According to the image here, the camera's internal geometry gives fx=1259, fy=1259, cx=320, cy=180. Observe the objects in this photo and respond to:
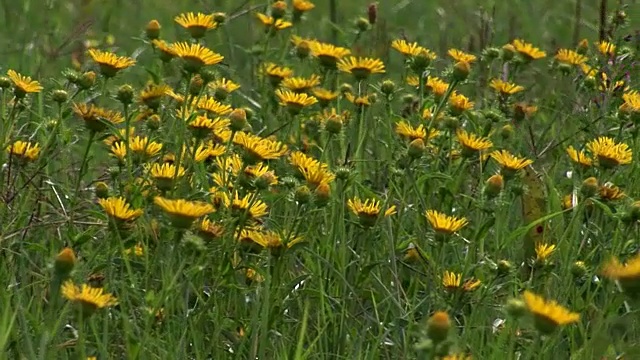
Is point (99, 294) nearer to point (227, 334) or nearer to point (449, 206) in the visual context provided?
point (227, 334)

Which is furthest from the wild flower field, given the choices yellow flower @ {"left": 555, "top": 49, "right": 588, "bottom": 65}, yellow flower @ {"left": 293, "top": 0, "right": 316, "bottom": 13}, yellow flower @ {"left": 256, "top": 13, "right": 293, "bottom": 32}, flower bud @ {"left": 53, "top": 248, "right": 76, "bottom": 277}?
yellow flower @ {"left": 293, "top": 0, "right": 316, "bottom": 13}

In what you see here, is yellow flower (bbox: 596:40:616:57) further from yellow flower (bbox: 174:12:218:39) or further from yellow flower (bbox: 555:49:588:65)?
yellow flower (bbox: 174:12:218:39)

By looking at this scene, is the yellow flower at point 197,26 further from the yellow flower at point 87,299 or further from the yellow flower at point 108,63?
the yellow flower at point 87,299

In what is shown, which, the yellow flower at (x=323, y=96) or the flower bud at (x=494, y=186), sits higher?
the yellow flower at (x=323, y=96)

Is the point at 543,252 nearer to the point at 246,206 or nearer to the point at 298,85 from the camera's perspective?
the point at 246,206

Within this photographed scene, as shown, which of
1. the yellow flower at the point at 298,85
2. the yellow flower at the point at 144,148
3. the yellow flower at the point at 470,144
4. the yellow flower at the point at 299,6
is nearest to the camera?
the yellow flower at the point at 144,148

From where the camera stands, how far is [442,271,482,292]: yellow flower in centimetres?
221

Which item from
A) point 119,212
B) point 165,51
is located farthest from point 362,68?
point 119,212

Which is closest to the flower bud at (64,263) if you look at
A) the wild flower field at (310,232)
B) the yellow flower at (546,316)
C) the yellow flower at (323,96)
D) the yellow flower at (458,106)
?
the wild flower field at (310,232)

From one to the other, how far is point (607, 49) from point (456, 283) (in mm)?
1058

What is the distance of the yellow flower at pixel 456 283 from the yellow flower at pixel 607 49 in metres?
1.00

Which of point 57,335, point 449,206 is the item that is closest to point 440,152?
point 449,206

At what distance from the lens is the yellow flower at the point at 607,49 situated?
3.03 metres

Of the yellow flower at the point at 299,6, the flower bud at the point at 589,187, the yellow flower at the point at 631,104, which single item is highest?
the yellow flower at the point at 299,6
